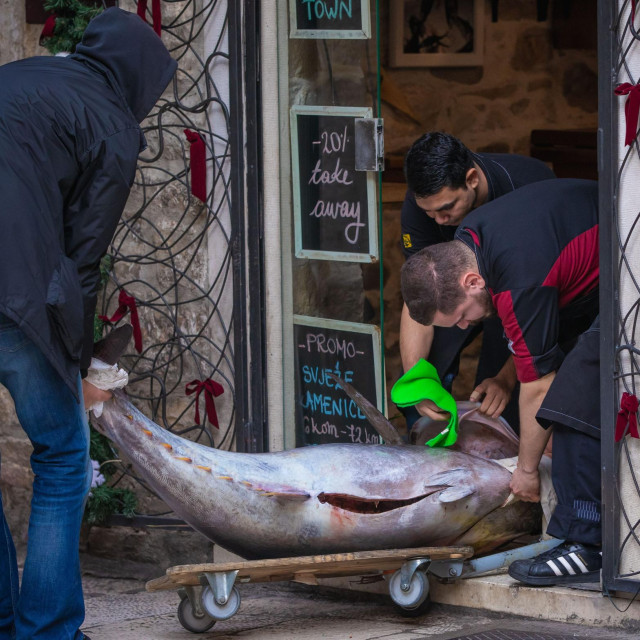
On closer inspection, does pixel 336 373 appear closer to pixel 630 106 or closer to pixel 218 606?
pixel 218 606

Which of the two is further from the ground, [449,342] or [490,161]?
[490,161]

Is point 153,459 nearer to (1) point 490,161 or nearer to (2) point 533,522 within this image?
(2) point 533,522

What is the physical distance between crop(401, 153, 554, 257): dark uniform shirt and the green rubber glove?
575mm

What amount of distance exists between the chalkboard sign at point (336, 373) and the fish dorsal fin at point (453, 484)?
0.75 metres

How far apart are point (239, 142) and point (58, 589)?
215cm

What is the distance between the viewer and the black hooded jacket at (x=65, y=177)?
10.5 feet

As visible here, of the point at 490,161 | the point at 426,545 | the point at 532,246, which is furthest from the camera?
the point at 490,161

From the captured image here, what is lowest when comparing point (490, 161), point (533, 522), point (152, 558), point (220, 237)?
point (152, 558)

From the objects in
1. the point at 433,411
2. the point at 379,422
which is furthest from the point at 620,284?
the point at 379,422

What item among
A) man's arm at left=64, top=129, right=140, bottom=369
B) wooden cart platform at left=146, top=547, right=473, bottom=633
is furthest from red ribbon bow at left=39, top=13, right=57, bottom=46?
wooden cart platform at left=146, top=547, right=473, bottom=633

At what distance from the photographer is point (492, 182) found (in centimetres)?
460

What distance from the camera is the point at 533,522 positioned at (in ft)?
14.4

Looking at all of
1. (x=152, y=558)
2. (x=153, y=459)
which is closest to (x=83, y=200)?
(x=153, y=459)

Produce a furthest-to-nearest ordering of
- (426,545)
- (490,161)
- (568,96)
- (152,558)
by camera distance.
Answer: (568,96)
(152,558)
(490,161)
(426,545)
